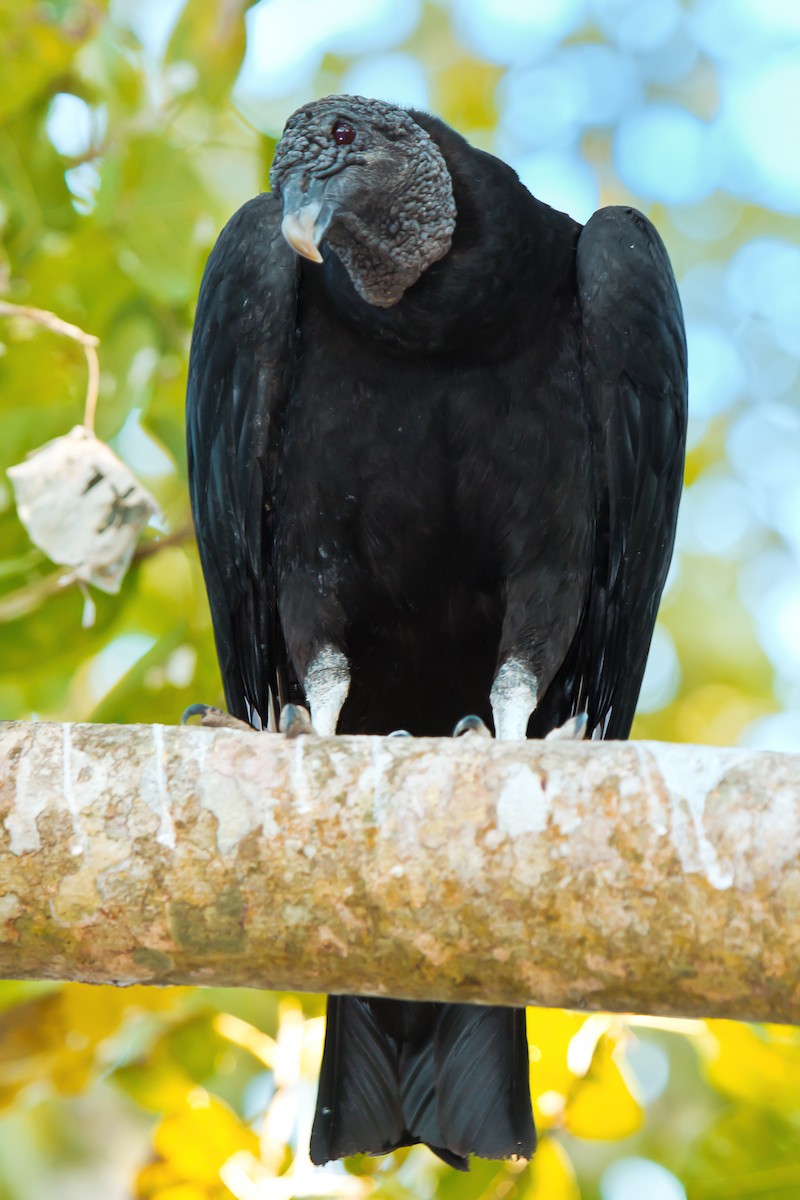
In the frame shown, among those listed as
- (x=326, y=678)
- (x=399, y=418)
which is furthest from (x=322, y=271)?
(x=326, y=678)

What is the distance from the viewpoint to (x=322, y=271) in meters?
3.33

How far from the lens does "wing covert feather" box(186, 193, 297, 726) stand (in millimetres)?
3326

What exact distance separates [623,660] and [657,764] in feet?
5.10

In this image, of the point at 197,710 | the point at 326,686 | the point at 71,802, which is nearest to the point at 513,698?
the point at 326,686

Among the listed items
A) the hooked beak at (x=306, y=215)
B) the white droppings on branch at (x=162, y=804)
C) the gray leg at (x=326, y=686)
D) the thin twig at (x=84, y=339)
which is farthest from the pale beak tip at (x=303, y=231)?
the white droppings on branch at (x=162, y=804)

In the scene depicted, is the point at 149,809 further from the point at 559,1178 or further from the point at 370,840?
the point at 559,1178

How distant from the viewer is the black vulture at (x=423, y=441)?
312cm

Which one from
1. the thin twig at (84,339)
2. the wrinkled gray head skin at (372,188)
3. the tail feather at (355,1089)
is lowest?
the tail feather at (355,1089)

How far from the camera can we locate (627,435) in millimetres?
3365

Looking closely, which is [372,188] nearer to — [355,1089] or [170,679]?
[170,679]

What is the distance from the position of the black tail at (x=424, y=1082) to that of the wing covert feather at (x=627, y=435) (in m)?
0.92

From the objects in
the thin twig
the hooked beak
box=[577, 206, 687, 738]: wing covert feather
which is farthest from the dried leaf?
box=[577, 206, 687, 738]: wing covert feather

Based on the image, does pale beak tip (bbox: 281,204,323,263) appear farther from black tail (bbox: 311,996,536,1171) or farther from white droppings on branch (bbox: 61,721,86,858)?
black tail (bbox: 311,996,536,1171)

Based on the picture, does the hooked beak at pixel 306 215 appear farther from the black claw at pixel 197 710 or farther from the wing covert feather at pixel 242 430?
the black claw at pixel 197 710
